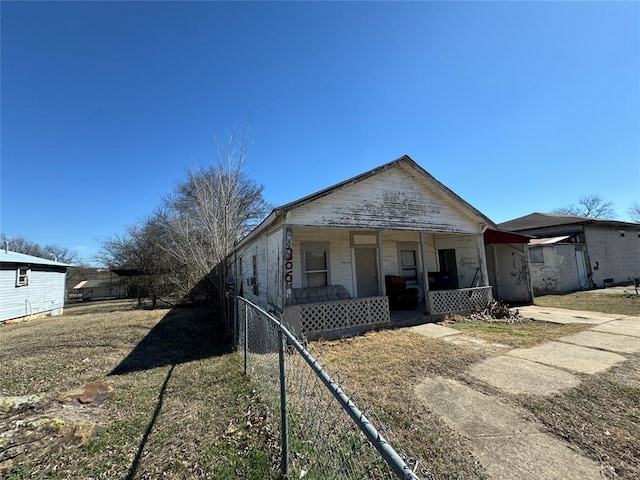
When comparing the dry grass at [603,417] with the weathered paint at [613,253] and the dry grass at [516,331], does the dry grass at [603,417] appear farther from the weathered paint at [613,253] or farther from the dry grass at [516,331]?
the weathered paint at [613,253]

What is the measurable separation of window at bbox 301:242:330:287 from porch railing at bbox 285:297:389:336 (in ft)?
6.27

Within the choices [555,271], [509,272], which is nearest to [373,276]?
[509,272]

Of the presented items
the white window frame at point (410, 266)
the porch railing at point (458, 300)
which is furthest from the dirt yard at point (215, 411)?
the white window frame at point (410, 266)

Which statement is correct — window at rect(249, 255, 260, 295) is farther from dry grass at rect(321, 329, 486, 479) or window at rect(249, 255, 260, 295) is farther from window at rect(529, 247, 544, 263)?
window at rect(529, 247, 544, 263)

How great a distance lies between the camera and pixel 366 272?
1030cm

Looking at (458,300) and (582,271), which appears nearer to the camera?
(458,300)

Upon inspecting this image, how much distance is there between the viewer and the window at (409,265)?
1126 centimetres

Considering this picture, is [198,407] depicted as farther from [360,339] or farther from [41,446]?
[360,339]

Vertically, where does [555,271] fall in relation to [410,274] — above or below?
below

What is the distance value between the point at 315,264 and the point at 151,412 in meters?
6.14

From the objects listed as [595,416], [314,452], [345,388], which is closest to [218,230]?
[345,388]

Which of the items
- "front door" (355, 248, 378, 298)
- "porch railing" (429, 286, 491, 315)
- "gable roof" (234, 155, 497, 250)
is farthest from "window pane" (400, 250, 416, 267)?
"gable roof" (234, 155, 497, 250)

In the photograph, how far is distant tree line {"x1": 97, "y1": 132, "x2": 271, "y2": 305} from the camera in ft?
33.3

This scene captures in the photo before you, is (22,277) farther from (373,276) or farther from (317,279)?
(373,276)
